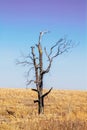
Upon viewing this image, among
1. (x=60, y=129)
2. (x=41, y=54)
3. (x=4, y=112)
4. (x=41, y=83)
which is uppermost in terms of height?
(x=41, y=54)

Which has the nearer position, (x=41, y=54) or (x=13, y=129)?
(x=13, y=129)

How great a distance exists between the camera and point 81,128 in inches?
530

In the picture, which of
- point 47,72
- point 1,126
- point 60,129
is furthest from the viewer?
point 47,72

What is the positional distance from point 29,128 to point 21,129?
0.31 m

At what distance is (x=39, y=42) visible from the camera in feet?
94.4

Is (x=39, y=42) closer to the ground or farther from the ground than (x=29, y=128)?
farther from the ground

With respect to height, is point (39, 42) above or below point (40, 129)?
above

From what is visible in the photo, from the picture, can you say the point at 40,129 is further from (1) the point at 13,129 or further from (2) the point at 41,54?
(2) the point at 41,54

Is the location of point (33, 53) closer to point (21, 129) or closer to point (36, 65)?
point (36, 65)

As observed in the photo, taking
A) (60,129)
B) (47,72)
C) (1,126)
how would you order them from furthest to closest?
(47,72)
(1,126)
(60,129)

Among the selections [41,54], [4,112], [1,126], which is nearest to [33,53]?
[41,54]

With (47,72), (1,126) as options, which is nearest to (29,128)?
(1,126)

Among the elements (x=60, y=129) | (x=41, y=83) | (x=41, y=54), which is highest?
(x=41, y=54)

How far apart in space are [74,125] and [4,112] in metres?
15.4
